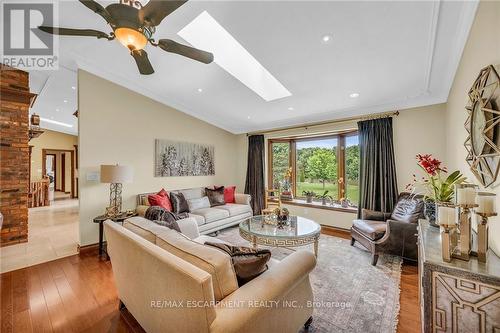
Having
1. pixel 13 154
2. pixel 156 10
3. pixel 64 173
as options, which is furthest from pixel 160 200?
pixel 64 173

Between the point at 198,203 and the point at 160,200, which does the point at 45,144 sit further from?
the point at 198,203

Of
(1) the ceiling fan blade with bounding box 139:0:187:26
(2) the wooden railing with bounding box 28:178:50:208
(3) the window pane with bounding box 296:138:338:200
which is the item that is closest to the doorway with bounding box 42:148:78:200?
(2) the wooden railing with bounding box 28:178:50:208

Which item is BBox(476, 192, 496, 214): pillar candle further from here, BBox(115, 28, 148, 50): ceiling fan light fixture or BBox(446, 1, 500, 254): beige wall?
BBox(115, 28, 148, 50): ceiling fan light fixture

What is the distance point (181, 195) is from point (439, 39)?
170 inches

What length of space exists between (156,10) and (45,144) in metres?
9.80

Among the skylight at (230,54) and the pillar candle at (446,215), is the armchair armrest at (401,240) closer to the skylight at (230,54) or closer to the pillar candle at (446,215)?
the pillar candle at (446,215)

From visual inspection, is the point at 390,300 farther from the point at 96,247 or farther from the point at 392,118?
the point at 96,247

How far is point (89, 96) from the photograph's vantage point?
343 cm

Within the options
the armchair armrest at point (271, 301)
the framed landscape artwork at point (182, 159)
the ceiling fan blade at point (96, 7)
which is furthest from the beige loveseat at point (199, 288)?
the framed landscape artwork at point (182, 159)

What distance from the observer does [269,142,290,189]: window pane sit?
5.53 m

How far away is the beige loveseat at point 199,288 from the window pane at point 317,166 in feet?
11.3

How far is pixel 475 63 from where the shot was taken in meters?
1.72

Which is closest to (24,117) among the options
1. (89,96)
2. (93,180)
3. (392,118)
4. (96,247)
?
(89,96)

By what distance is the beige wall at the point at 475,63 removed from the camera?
1329mm
